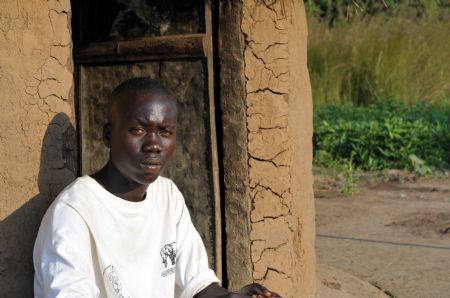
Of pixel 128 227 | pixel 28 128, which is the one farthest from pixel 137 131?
pixel 28 128

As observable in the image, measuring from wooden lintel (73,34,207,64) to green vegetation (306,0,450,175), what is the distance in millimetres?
4365

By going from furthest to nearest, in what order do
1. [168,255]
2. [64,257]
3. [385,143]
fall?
[385,143] < [168,255] < [64,257]

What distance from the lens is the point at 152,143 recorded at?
310 cm

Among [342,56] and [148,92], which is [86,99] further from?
[342,56]

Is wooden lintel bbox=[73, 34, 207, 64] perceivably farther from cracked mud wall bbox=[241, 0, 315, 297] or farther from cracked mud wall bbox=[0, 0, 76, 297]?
cracked mud wall bbox=[0, 0, 76, 297]

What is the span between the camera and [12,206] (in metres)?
3.29

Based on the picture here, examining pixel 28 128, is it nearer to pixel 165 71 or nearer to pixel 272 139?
pixel 165 71

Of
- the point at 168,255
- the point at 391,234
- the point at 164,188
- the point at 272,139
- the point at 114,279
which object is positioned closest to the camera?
the point at 114,279

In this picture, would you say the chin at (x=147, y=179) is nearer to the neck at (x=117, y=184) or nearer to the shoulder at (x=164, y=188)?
the neck at (x=117, y=184)

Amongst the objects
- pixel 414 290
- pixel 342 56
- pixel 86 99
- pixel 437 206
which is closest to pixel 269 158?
pixel 86 99

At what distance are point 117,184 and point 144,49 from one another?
1344 mm

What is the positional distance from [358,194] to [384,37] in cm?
494

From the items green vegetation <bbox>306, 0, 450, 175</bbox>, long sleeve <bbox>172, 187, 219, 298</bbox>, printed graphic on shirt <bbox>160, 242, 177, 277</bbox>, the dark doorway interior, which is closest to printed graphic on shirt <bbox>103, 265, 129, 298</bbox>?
printed graphic on shirt <bbox>160, 242, 177, 277</bbox>

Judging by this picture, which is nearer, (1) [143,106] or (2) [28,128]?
(1) [143,106]
